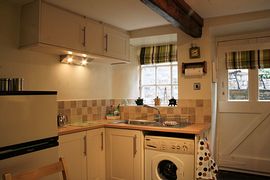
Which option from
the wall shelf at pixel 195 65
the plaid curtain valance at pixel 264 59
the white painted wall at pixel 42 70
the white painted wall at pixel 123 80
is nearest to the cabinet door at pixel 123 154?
the white painted wall at pixel 42 70

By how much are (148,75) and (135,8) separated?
163cm

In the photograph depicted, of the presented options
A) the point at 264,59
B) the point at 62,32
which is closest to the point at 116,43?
the point at 62,32

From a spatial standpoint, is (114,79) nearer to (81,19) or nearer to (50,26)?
(81,19)

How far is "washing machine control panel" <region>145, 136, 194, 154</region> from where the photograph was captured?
8.00 feet

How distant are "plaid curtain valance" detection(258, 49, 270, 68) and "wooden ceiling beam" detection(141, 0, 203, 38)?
103 centimetres

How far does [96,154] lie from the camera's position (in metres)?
2.86

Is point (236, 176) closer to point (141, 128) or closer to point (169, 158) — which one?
point (169, 158)

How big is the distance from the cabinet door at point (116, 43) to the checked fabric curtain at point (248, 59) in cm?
157

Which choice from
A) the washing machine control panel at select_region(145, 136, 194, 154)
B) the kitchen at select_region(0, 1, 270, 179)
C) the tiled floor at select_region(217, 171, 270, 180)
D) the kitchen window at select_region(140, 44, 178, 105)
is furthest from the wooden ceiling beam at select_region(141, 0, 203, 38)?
the tiled floor at select_region(217, 171, 270, 180)

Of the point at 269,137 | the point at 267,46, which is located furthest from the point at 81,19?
the point at 269,137

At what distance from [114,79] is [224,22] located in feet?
6.20

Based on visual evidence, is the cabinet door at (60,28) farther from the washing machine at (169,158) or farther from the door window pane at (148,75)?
the door window pane at (148,75)

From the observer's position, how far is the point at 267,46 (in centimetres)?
323

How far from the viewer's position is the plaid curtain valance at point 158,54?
371 centimetres
